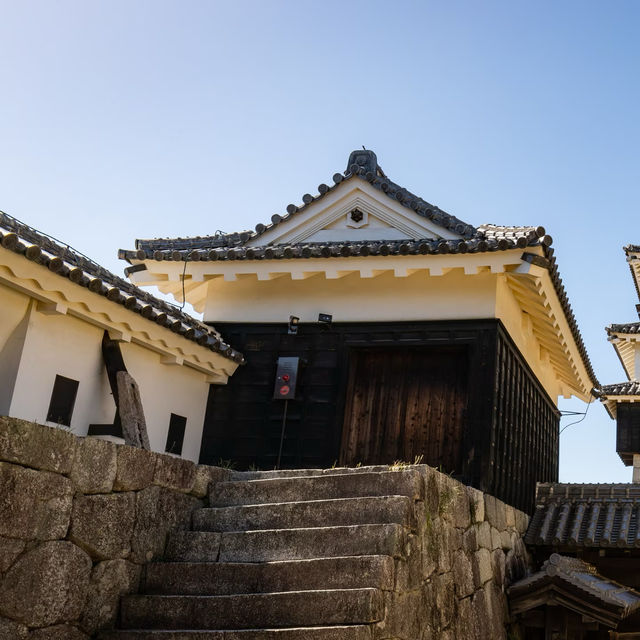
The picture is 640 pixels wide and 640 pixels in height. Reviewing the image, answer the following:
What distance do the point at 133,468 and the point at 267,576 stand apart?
3.83 feet

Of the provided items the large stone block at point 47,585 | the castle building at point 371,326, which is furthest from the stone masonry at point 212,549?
the castle building at point 371,326

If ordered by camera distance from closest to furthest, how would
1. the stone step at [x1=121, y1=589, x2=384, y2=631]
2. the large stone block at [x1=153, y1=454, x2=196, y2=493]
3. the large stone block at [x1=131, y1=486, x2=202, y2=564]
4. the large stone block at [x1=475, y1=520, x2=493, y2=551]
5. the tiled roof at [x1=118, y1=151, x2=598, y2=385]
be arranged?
the stone step at [x1=121, y1=589, x2=384, y2=631] → the large stone block at [x1=131, y1=486, x2=202, y2=564] → the large stone block at [x1=153, y1=454, x2=196, y2=493] → the large stone block at [x1=475, y1=520, x2=493, y2=551] → the tiled roof at [x1=118, y1=151, x2=598, y2=385]

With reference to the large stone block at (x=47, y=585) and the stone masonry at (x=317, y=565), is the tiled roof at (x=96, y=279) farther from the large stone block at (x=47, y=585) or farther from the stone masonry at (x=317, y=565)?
the large stone block at (x=47, y=585)

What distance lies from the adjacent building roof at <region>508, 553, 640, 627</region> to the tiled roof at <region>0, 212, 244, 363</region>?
401 centimetres

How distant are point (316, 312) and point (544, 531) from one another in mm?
3914

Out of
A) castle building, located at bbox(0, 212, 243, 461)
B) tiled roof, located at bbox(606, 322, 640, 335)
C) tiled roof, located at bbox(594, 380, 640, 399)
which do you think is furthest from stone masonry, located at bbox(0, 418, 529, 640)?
tiled roof, located at bbox(606, 322, 640, 335)

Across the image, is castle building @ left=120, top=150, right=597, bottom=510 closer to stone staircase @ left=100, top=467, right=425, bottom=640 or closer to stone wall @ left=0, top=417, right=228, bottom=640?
stone staircase @ left=100, top=467, right=425, bottom=640

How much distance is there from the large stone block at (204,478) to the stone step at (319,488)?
61 mm

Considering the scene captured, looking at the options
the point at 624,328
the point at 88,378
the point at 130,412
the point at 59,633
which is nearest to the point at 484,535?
the point at 130,412

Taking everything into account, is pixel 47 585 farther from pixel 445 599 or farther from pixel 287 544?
pixel 445 599

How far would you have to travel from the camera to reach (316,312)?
970 centimetres

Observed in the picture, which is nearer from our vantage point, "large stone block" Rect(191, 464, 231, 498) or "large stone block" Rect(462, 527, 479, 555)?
"large stone block" Rect(191, 464, 231, 498)

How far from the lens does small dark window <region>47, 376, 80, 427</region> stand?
709 cm

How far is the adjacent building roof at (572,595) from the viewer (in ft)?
24.7
